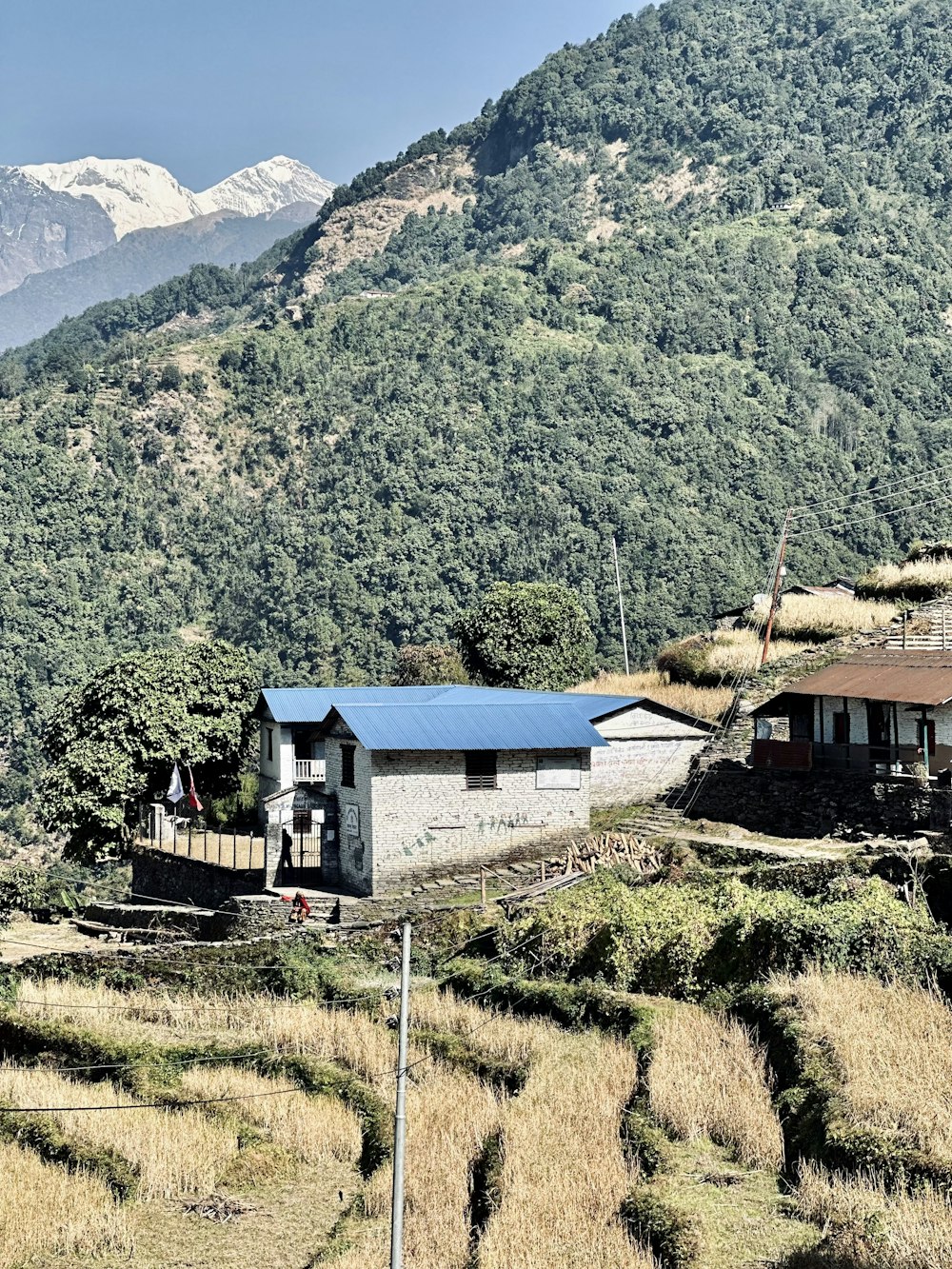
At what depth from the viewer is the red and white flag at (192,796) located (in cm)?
4488

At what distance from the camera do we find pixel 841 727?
36625mm

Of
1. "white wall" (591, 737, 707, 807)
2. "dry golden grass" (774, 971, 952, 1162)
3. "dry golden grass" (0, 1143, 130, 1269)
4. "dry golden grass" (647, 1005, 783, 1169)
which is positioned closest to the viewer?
"dry golden grass" (774, 971, 952, 1162)

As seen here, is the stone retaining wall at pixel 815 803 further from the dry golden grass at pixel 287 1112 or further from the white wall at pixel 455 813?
the dry golden grass at pixel 287 1112

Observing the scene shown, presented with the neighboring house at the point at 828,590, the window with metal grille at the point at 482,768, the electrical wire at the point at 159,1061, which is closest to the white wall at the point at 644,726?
the window with metal grille at the point at 482,768

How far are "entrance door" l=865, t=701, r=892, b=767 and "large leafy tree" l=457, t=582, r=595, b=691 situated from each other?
25.4 metres

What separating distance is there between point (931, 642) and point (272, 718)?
63.0ft

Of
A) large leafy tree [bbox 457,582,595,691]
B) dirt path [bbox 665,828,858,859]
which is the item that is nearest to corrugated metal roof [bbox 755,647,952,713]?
dirt path [bbox 665,828,858,859]

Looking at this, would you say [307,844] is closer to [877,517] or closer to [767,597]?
[767,597]

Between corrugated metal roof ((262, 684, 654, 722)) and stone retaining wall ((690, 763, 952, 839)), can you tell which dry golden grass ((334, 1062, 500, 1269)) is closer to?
stone retaining wall ((690, 763, 952, 839))

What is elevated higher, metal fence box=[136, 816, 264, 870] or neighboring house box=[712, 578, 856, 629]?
neighboring house box=[712, 578, 856, 629]

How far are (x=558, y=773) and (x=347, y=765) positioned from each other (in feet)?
16.9

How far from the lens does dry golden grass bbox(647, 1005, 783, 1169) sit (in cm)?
2102

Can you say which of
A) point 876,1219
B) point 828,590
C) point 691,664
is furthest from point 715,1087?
point 828,590

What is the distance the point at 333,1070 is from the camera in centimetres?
2577
